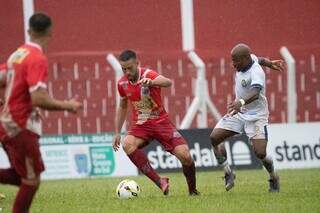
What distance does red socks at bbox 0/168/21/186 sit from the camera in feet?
36.0

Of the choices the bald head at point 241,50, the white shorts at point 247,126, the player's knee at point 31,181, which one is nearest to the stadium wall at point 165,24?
the white shorts at point 247,126

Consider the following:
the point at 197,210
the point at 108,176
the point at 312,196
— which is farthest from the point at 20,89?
the point at 108,176

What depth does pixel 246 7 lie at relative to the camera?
1109 inches

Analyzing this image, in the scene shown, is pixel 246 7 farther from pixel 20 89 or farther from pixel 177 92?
pixel 20 89

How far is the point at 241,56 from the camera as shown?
14.5 metres

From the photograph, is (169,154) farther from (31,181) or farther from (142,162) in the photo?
(31,181)

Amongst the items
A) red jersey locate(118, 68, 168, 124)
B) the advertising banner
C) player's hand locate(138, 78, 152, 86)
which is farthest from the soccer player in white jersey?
the advertising banner

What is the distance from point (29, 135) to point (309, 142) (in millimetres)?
13152

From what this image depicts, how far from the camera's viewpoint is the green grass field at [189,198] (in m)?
12.3

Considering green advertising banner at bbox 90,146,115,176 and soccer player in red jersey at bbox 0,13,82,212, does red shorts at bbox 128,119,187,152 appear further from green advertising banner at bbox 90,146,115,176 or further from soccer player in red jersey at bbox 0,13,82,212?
green advertising banner at bbox 90,146,115,176

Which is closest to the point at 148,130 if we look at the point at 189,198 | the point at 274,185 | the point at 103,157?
the point at 189,198

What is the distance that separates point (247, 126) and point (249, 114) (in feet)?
0.59

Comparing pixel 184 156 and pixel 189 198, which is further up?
pixel 184 156

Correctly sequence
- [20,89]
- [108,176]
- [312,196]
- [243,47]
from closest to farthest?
[20,89] < [312,196] < [243,47] < [108,176]
